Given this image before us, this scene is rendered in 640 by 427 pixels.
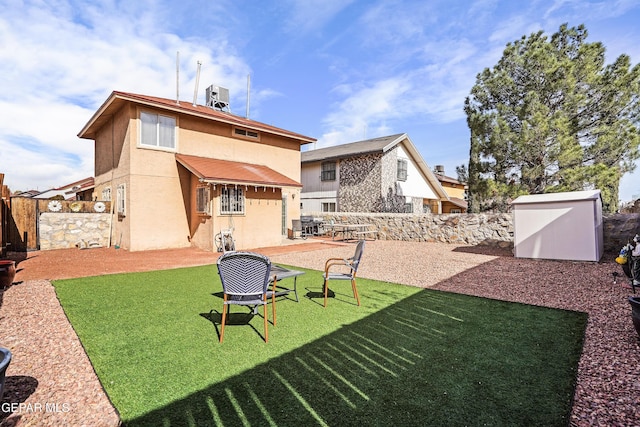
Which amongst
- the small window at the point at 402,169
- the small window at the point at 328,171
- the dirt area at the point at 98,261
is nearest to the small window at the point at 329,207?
the small window at the point at 328,171

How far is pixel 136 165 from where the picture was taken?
11.5 metres

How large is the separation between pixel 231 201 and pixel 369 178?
11613 mm

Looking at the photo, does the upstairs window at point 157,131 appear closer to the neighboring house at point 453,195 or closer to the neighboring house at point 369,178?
the neighboring house at point 369,178

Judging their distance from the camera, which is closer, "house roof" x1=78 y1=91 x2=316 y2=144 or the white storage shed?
the white storage shed

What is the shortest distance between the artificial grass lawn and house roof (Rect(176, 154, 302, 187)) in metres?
6.18

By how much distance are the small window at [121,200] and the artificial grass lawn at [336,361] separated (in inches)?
283

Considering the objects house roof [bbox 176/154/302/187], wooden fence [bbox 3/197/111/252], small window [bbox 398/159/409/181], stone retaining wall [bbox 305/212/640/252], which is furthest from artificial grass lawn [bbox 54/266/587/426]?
small window [bbox 398/159/409/181]

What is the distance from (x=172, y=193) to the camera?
492 inches

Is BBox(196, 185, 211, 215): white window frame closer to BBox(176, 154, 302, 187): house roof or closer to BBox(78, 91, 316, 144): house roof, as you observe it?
BBox(176, 154, 302, 187): house roof

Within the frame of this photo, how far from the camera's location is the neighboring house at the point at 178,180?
37.9 ft

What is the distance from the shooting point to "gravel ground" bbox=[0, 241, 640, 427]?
249cm

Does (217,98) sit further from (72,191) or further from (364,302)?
(364,302)

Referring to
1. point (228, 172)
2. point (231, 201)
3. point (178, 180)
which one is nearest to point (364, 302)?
point (231, 201)

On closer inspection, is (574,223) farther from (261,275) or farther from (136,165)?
(136,165)
